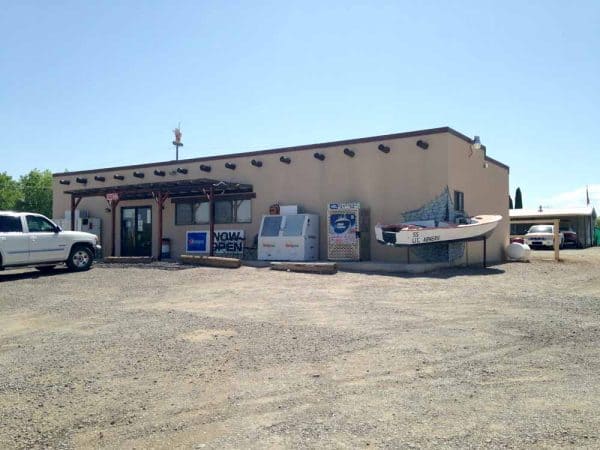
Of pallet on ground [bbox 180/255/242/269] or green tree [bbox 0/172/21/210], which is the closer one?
pallet on ground [bbox 180/255/242/269]

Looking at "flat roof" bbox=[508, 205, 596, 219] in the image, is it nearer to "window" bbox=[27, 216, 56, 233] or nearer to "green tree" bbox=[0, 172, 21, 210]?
"window" bbox=[27, 216, 56, 233]

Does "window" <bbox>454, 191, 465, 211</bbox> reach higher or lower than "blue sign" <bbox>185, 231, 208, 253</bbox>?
higher

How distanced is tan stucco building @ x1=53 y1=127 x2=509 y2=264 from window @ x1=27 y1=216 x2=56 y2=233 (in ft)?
16.3

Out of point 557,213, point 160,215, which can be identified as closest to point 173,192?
point 160,215

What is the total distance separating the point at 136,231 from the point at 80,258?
7478 millimetres

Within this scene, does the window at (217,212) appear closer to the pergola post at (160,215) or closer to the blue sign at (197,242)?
the blue sign at (197,242)

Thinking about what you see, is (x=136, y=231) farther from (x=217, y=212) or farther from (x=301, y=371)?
(x=301, y=371)

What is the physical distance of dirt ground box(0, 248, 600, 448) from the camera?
12.6ft

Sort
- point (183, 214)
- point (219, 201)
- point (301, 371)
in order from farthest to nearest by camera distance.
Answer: point (183, 214) < point (219, 201) < point (301, 371)

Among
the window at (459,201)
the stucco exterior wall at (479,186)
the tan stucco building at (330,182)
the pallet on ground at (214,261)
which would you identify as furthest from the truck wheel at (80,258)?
the window at (459,201)

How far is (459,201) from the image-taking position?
58.9 ft

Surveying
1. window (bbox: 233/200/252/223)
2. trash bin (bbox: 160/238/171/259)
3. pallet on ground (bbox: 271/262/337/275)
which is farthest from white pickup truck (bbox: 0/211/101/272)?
window (bbox: 233/200/252/223)

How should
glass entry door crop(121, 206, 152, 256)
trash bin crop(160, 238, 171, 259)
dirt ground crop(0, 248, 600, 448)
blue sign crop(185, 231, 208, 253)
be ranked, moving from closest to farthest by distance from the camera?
dirt ground crop(0, 248, 600, 448), blue sign crop(185, 231, 208, 253), trash bin crop(160, 238, 171, 259), glass entry door crop(121, 206, 152, 256)

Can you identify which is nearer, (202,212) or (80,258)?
(80,258)
